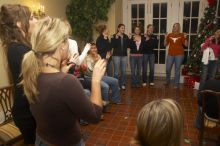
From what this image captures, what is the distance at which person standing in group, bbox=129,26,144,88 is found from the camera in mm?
5375

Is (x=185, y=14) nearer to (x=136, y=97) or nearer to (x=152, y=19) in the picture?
(x=152, y=19)

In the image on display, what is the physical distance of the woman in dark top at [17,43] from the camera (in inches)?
58.3

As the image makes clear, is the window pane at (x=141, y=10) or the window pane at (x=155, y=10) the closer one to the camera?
the window pane at (x=155, y=10)

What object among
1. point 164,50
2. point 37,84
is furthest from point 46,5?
point 37,84

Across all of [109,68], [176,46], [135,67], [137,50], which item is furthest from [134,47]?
[176,46]

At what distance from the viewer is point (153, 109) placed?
962mm

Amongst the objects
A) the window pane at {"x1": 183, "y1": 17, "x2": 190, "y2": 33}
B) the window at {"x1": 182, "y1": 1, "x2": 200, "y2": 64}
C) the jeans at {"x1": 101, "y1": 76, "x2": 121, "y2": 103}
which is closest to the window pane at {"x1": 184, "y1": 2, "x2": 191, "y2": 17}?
the window at {"x1": 182, "y1": 1, "x2": 200, "y2": 64}

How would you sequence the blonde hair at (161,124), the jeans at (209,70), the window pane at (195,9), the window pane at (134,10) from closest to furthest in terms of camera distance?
the blonde hair at (161,124) → the jeans at (209,70) → the window pane at (195,9) → the window pane at (134,10)

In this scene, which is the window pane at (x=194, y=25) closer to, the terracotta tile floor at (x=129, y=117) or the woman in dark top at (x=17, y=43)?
the terracotta tile floor at (x=129, y=117)

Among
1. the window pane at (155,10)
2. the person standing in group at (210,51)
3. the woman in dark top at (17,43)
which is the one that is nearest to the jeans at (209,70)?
the person standing in group at (210,51)

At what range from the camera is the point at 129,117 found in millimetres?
3807

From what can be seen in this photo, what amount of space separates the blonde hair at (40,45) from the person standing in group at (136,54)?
4306 millimetres

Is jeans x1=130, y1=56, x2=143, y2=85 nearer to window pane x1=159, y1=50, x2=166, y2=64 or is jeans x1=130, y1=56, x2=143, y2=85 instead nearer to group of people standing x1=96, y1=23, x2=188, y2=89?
group of people standing x1=96, y1=23, x2=188, y2=89

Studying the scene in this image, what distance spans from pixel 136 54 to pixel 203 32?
156cm
